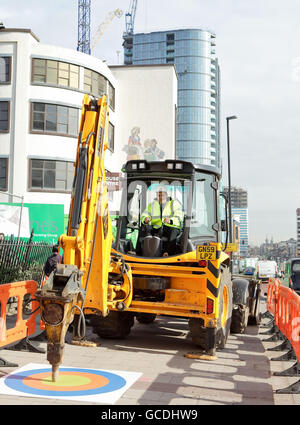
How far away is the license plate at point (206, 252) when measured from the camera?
8258mm

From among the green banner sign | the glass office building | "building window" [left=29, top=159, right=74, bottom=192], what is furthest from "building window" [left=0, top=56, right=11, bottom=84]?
the glass office building

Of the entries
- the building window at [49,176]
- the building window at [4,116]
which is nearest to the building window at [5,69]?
the building window at [4,116]

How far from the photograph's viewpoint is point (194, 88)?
474 feet

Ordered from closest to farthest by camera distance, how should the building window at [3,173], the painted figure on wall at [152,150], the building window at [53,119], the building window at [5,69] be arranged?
1. the building window at [3,173]
2. the building window at [5,69]
3. the building window at [53,119]
4. the painted figure on wall at [152,150]

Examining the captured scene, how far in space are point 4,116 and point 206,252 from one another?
2478 cm

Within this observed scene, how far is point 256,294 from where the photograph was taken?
40.6 ft

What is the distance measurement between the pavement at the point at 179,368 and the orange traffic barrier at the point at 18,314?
341mm

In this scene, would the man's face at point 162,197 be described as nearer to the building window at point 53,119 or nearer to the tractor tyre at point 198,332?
the tractor tyre at point 198,332

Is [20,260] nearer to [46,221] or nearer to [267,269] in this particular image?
[46,221]

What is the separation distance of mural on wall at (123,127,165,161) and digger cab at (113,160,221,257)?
28.6m

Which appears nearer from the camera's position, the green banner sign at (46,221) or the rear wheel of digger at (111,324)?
the rear wheel of digger at (111,324)

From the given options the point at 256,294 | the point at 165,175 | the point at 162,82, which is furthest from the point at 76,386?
the point at 162,82

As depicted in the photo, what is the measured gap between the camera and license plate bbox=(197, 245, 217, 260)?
27.1 feet
